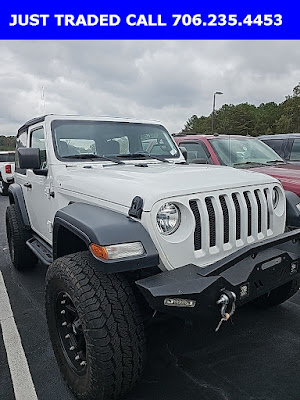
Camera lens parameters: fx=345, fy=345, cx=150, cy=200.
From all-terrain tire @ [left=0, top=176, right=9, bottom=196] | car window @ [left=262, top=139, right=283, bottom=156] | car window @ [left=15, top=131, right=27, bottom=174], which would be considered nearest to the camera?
car window @ [left=15, top=131, right=27, bottom=174]

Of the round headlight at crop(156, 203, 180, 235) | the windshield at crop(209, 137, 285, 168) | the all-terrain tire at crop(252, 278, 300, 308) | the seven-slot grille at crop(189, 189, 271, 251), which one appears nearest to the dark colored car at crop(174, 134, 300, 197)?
the windshield at crop(209, 137, 285, 168)

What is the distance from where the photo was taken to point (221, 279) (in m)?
1.90

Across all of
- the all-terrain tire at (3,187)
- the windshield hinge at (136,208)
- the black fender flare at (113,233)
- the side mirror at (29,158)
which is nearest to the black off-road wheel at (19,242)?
the side mirror at (29,158)

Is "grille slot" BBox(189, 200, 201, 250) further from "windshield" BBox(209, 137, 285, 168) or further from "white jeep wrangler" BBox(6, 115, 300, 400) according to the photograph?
"windshield" BBox(209, 137, 285, 168)

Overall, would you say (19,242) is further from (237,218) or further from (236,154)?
(236,154)

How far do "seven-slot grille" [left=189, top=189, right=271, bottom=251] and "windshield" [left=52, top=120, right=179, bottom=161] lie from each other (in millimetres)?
1517

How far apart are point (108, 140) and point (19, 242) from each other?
5.79 feet

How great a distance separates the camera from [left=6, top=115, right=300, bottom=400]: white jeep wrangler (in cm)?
192

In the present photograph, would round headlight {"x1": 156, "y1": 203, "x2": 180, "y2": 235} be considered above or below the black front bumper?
above

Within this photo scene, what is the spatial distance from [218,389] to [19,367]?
4.72 feet

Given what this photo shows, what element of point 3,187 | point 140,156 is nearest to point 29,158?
point 140,156

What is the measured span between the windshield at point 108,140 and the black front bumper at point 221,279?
1826mm

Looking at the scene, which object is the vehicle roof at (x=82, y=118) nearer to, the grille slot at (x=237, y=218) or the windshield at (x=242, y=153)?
the windshield at (x=242, y=153)

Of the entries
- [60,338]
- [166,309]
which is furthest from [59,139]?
[166,309]
